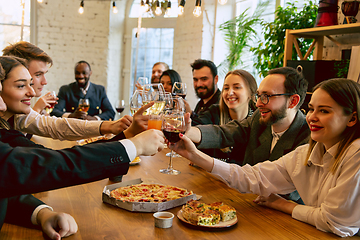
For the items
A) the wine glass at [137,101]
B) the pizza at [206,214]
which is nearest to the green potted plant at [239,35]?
the wine glass at [137,101]

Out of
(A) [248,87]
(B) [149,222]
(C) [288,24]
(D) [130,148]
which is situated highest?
(C) [288,24]

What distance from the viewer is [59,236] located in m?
1.06

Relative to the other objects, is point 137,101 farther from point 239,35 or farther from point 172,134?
point 239,35

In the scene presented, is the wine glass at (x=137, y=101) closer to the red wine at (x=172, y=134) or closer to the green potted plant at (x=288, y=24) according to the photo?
the red wine at (x=172, y=134)

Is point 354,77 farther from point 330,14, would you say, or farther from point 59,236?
point 59,236

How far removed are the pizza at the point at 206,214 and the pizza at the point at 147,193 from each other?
137 millimetres

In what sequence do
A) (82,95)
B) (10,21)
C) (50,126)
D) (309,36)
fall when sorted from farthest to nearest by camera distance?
1. (10,21)
2. (82,95)
3. (309,36)
4. (50,126)

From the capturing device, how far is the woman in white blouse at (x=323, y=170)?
4.06 ft

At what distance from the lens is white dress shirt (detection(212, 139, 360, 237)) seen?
4.04 ft

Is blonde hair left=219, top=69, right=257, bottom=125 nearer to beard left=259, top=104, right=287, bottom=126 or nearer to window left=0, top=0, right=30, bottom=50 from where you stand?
beard left=259, top=104, right=287, bottom=126

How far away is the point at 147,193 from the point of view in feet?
4.72

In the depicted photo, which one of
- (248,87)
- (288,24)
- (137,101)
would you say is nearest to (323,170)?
(137,101)

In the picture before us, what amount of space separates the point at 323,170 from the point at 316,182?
0.06m

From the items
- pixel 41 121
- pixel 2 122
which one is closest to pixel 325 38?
pixel 41 121
